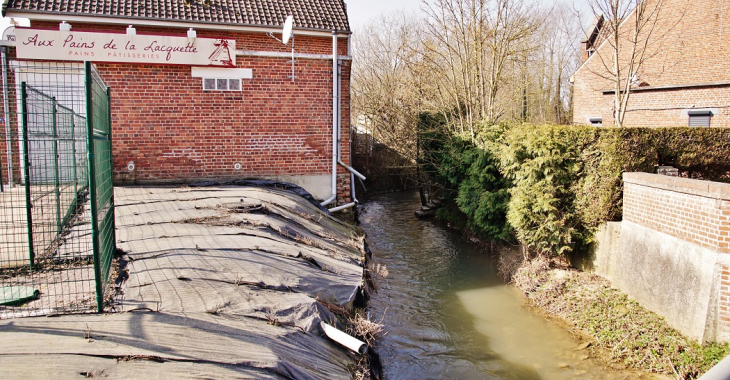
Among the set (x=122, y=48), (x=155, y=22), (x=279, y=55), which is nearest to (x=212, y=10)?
(x=155, y=22)

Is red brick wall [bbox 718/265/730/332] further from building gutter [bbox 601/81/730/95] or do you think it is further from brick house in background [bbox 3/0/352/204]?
building gutter [bbox 601/81/730/95]

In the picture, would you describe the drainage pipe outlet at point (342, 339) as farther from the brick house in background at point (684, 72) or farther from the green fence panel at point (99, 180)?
the brick house in background at point (684, 72)

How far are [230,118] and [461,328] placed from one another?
6639 mm

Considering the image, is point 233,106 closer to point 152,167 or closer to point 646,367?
point 152,167

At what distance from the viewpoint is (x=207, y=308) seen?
13.5 ft

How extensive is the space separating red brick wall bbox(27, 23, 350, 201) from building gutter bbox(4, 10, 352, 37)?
0.52ft

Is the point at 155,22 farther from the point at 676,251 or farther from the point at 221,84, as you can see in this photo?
the point at 676,251

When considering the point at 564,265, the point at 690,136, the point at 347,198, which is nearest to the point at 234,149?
the point at 347,198

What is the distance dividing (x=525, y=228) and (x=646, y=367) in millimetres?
3643

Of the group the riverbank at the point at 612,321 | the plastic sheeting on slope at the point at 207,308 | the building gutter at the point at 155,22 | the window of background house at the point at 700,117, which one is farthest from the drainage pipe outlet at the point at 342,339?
the window of background house at the point at 700,117

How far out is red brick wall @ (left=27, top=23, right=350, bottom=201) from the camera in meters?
10.4

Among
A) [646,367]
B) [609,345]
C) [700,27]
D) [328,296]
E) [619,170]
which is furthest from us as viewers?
[700,27]

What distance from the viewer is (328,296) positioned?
5488 mm

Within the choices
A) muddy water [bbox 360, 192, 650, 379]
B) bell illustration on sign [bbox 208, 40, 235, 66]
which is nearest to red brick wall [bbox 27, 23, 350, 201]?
bell illustration on sign [bbox 208, 40, 235, 66]
